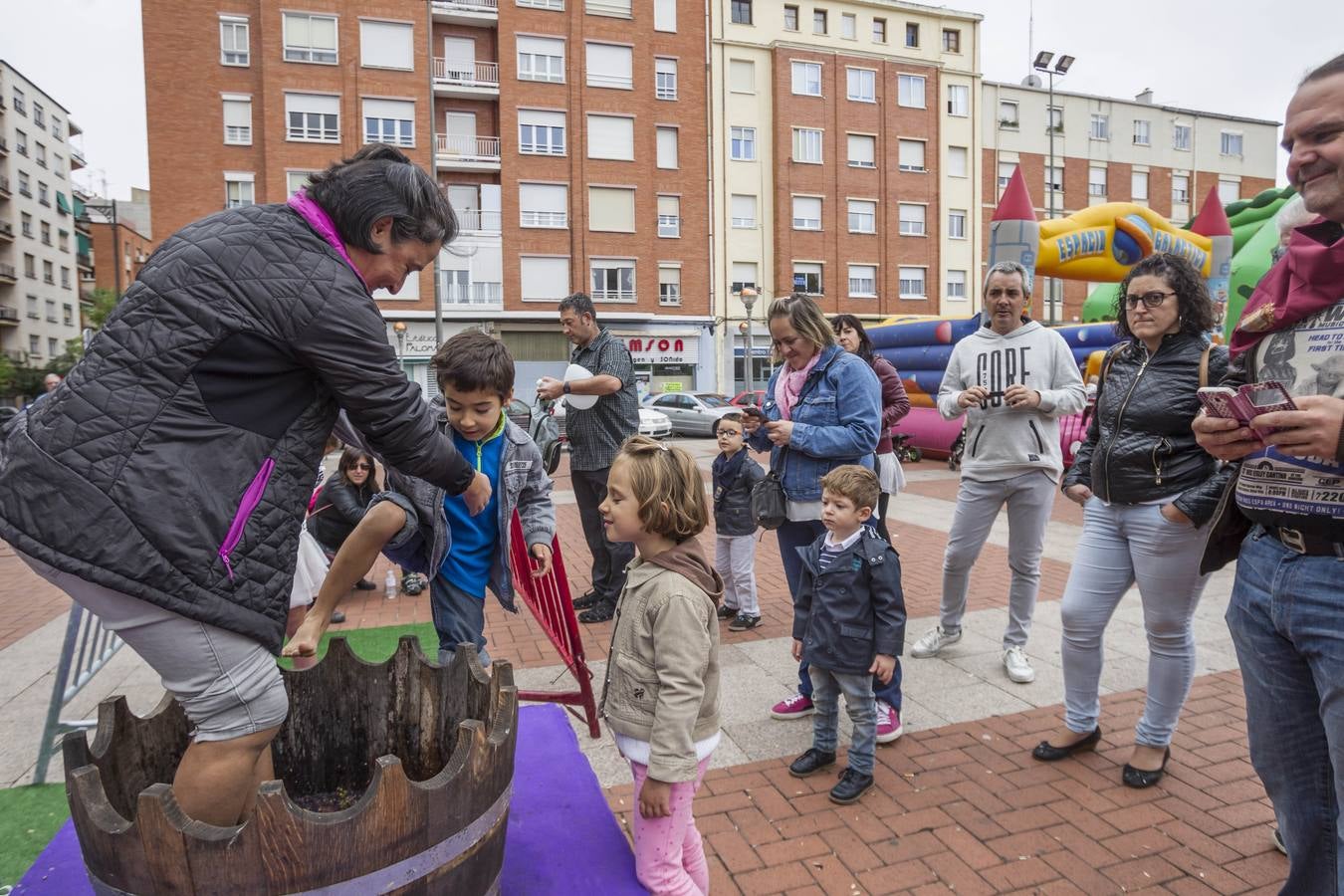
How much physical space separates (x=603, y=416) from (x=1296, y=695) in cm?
394

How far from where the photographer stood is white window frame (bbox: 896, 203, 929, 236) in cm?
3650

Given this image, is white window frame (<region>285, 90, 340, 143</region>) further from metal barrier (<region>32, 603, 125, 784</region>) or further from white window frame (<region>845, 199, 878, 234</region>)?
metal barrier (<region>32, 603, 125, 784</region>)

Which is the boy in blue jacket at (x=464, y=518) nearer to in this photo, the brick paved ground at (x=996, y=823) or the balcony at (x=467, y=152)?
the brick paved ground at (x=996, y=823)

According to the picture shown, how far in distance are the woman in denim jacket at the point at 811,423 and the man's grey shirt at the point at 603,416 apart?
1.70 metres

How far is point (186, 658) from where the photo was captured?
1565 mm

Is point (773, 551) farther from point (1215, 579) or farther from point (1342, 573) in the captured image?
point (1342, 573)

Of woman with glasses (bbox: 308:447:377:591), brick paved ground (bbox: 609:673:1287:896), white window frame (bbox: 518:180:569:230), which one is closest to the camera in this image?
brick paved ground (bbox: 609:673:1287:896)

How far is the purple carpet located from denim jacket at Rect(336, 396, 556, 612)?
1.81ft

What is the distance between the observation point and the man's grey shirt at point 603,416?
5.21 meters

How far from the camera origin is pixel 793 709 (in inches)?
141

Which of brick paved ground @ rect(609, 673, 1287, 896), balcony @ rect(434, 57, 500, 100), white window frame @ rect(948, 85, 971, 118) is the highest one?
white window frame @ rect(948, 85, 971, 118)

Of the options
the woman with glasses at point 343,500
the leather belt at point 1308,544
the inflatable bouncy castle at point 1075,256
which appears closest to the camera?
the leather belt at point 1308,544

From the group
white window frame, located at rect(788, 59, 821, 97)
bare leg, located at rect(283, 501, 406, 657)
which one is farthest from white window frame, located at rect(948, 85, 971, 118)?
bare leg, located at rect(283, 501, 406, 657)

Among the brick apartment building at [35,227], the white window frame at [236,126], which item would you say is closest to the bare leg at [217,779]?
the white window frame at [236,126]
